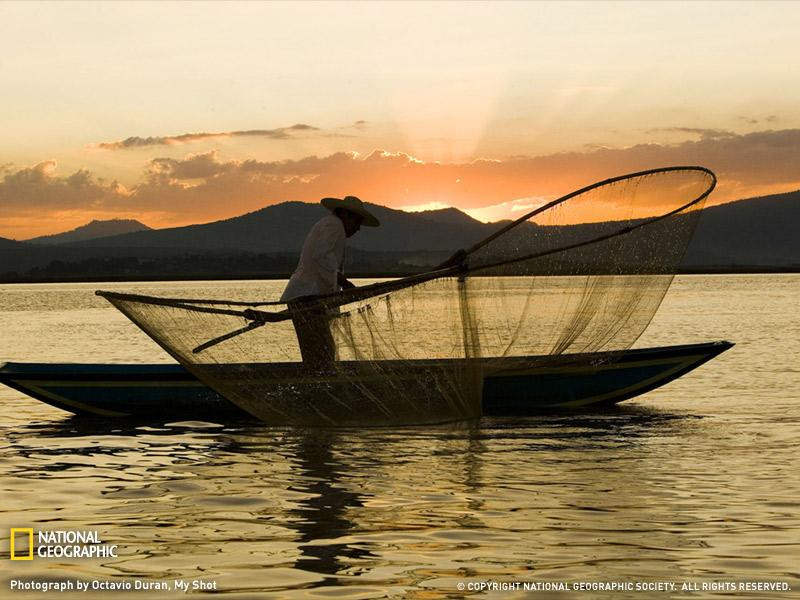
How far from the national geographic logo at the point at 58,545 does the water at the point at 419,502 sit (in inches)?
4.4

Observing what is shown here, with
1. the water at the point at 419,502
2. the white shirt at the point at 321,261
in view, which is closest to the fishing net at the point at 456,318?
the white shirt at the point at 321,261

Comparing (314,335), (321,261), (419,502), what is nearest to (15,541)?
(419,502)

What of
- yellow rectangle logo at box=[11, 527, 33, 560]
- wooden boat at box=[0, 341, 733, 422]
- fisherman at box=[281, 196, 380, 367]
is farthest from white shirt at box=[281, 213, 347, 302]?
yellow rectangle logo at box=[11, 527, 33, 560]

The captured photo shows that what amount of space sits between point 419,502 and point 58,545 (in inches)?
109

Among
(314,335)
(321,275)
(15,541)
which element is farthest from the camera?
(321,275)

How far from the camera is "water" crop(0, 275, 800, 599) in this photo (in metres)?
6.72

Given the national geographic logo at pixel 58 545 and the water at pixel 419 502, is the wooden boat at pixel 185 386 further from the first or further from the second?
the national geographic logo at pixel 58 545

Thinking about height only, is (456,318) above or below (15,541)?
above

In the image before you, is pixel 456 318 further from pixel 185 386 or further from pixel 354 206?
pixel 185 386

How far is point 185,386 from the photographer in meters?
14.3

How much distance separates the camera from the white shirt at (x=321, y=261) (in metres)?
12.5

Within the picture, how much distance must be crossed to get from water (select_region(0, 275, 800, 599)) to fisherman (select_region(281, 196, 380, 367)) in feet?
3.34

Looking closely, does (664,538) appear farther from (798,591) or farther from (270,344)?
(270,344)

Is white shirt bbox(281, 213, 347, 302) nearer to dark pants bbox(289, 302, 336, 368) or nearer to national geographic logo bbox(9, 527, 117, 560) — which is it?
dark pants bbox(289, 302, 336, 368)
